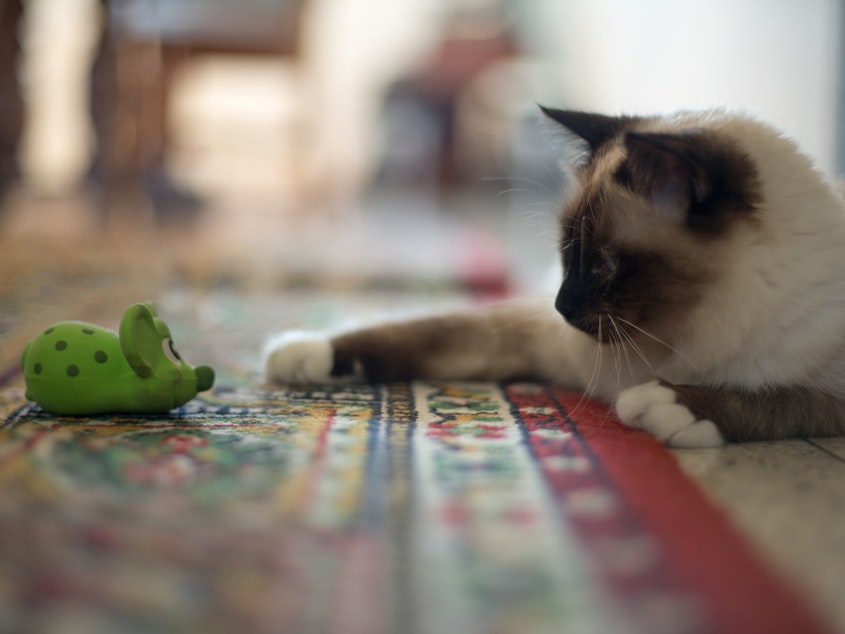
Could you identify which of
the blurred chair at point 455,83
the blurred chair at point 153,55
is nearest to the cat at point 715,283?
the blurred chair at point 153,55

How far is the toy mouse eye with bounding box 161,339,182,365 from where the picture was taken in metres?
1.45

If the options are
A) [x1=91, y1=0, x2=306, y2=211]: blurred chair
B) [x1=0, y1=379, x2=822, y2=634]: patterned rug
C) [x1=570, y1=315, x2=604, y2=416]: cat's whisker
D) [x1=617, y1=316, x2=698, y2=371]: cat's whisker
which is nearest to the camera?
[x1=0, y1=379, x2=822, y2=634]: patterned rug

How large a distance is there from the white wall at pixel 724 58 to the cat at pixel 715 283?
1213mm

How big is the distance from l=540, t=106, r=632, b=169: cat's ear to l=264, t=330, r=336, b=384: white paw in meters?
0.59

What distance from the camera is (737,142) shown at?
1397mm

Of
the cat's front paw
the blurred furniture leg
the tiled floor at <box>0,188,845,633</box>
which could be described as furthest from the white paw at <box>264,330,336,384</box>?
the blurred furniture leg

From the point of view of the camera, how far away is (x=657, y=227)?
4.62ft

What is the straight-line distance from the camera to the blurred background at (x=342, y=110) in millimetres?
3904

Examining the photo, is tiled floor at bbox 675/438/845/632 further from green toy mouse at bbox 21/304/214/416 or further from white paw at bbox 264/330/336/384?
green toy mouse at bbox 21/304/214/416

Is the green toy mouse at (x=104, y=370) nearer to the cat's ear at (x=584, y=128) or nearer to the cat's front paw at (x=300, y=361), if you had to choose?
the cat's front paw at (x=300, y=361)

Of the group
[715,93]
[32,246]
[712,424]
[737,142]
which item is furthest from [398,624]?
[715,93]

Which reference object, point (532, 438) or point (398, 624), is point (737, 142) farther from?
point (398, 624)

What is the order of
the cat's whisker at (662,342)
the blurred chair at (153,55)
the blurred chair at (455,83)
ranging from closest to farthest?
the cat's whisker at (662,342) → the blurred chair at (153,55) → the blurred chair at (455,83)

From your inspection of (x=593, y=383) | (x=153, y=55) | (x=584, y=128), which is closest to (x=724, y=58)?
(x=153, y=55)
